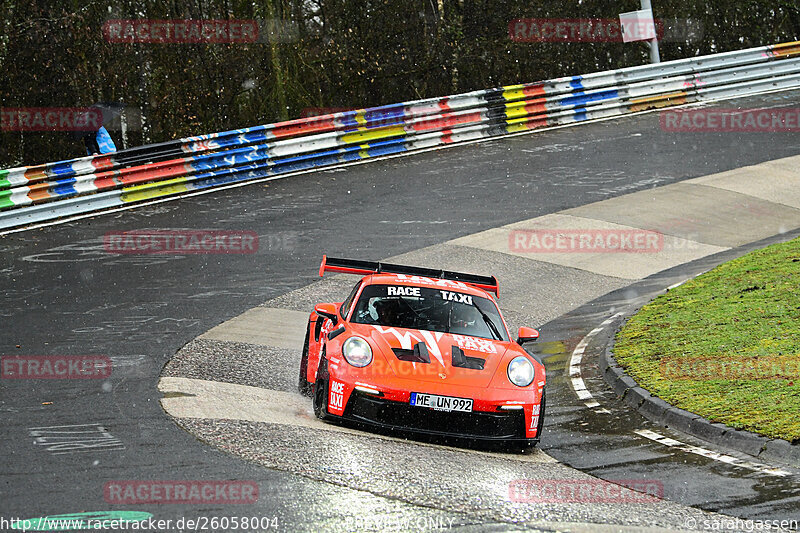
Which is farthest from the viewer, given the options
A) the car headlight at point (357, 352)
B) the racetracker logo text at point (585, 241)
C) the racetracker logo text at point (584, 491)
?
the racetracker logo text at point (585, 241)

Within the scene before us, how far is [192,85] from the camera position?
24.7 m

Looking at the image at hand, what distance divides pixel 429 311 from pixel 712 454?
291 centimetres

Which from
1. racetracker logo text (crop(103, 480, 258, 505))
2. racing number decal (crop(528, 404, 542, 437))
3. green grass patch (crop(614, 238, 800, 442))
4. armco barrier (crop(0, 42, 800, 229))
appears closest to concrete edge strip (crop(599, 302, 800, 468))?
green grass patch (crop(614, 238, 800, 442))

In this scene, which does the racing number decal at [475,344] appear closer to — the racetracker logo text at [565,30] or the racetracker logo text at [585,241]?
the racetracker logo text at [585,241]

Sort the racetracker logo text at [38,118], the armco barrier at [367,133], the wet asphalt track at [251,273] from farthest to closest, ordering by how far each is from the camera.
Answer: the racetracker logo text at [38,118] < the armco barrier at [367,133] < the wet asphalt track at [251,273]

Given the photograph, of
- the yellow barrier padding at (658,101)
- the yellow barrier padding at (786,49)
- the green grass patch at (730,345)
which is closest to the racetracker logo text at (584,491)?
the green grass patch at (730,345)

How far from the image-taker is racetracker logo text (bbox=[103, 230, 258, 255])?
53.8ft

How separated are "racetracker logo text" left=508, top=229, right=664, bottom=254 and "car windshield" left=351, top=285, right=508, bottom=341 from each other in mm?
7316

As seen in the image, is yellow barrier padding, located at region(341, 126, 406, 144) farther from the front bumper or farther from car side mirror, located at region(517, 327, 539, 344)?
the front bumper

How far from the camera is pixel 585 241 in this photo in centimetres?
1759

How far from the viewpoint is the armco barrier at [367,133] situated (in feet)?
61.7

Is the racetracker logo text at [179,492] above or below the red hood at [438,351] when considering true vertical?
below

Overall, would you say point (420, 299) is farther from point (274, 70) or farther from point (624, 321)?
point (274, 70)

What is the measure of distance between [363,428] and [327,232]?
8985 mm
